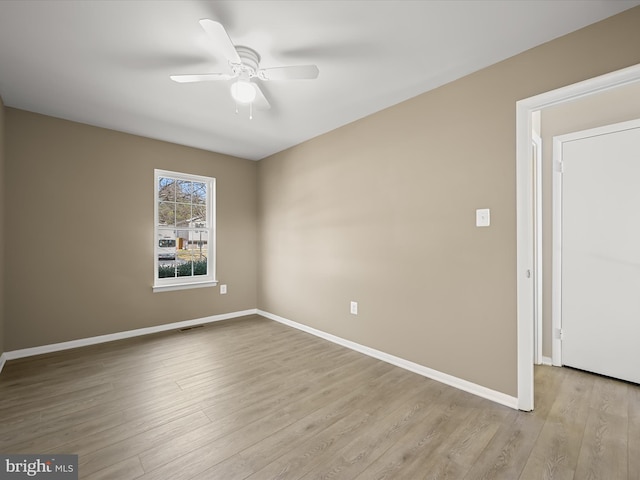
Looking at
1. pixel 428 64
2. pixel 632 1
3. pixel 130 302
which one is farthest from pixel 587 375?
pixel 130 302

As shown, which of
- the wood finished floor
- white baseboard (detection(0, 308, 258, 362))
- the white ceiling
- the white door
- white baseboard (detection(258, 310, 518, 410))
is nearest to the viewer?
the wood finished floor

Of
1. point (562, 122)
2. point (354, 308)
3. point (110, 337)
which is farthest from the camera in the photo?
point (110, 337)

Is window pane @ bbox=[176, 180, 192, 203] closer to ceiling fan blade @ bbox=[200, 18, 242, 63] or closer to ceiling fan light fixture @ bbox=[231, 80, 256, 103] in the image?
ceiling fan light fixture @ bbox=[231, 80, 256, 103]

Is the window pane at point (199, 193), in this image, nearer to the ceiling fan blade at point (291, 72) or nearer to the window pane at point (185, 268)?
the window pane at point (185, 268)

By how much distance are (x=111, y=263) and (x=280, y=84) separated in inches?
116

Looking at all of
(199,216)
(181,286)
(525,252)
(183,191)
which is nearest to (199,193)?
(183,191)

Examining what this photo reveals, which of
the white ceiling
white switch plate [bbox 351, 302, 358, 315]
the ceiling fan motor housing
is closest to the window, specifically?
the white ceiling

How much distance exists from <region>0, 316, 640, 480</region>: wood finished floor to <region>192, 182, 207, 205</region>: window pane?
2335 mm

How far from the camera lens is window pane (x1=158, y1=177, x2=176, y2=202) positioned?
158 inches

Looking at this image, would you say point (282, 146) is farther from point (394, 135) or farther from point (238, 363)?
point (238, 363)

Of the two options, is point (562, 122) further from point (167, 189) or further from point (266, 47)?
point (167, 189)

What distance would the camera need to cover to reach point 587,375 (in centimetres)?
255

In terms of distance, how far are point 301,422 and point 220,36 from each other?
2.48 m

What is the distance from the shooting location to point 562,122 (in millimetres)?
2771
